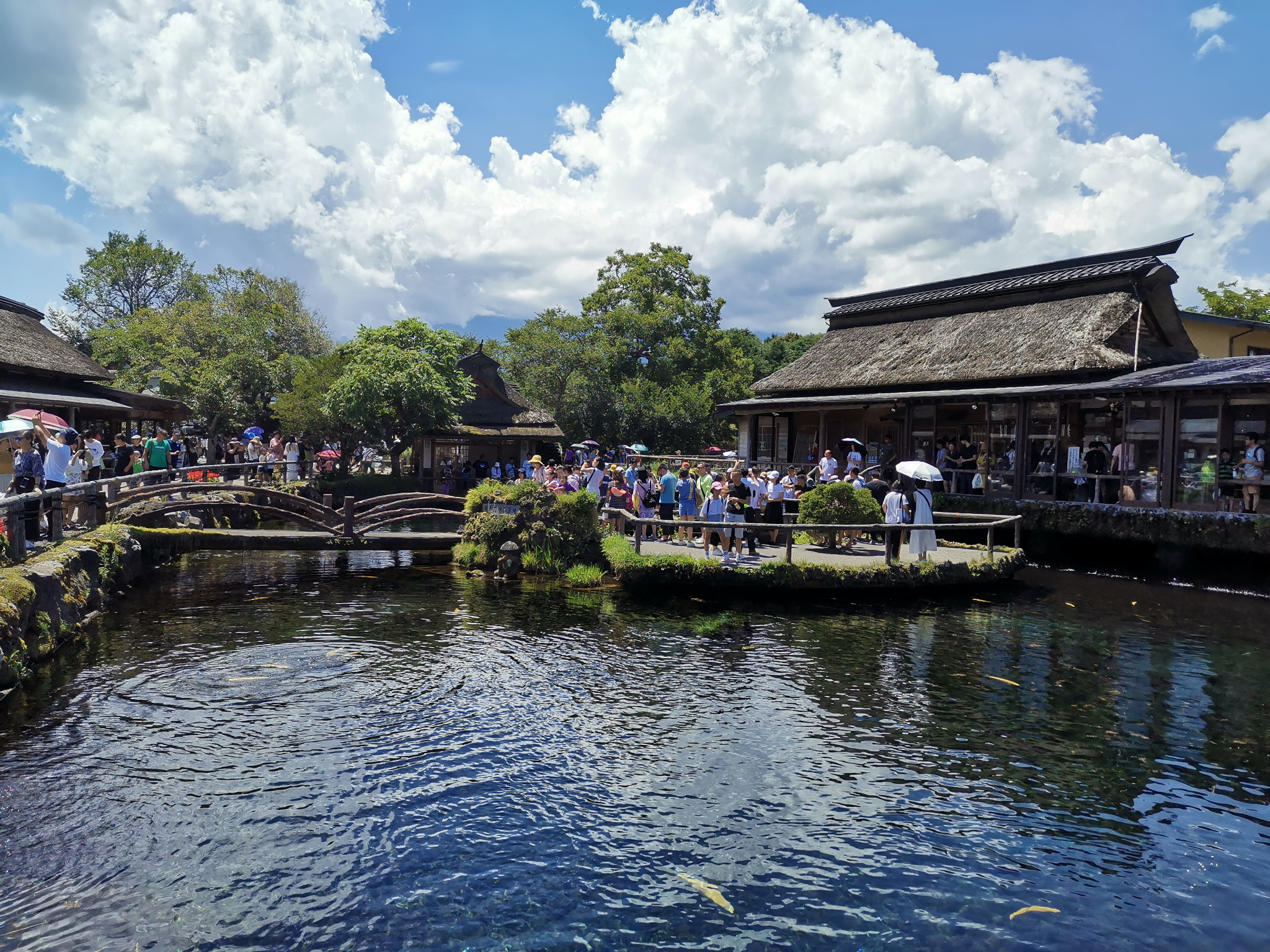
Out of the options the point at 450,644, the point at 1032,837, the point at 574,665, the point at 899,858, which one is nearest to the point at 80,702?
the point at 450,644

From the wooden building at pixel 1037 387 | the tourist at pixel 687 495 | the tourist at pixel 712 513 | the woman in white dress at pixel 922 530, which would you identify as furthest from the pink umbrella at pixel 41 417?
the wooden building at pixel 1037 387

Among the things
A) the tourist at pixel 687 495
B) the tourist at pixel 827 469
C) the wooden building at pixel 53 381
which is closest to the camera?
the tourist at pixel 687 495

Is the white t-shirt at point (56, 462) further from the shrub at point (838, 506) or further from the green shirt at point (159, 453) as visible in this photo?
the shrub at point (838, 506)

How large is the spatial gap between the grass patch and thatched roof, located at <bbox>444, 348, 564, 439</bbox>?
63.3ft

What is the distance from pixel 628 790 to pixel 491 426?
29432mm

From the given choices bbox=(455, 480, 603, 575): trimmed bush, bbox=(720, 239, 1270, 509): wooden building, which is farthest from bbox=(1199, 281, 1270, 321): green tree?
bbox=(455, 480, 603, 575): trimmed bush

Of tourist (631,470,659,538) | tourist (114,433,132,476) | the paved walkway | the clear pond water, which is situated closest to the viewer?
the clear pond water

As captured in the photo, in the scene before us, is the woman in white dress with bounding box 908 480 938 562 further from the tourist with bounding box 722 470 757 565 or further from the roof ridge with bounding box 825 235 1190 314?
the roof ridge with bounding box 825 235 1190 314

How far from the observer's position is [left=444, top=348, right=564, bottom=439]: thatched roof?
35.8 metres

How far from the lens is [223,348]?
43.0m

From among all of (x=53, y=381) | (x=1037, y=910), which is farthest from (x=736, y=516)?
(x=53, y=381)

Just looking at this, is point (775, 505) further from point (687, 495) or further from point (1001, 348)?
point (1001, 348)

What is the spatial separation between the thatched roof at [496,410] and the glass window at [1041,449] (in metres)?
20.1

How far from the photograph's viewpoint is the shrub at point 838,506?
656 inches
